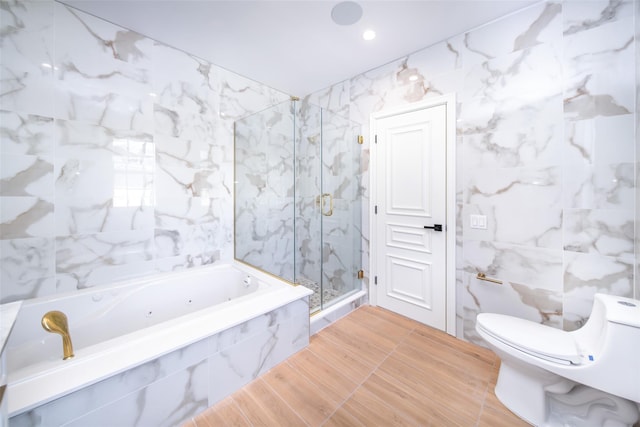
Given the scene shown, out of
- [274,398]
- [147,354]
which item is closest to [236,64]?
[147,354]

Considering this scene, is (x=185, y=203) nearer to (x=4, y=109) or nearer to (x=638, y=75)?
(x=4, y=109)

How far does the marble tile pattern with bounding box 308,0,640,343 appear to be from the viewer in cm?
142

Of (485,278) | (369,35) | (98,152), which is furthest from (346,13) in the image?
(485,278)

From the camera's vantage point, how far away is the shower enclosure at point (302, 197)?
95.3 inches

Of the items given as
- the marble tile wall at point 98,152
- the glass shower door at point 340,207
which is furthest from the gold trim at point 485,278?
the marble tile wall at point 98,152

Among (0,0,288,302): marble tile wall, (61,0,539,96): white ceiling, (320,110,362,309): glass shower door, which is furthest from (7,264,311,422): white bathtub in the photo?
(61,0,539,96): white ceiling

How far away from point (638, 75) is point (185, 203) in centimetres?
331

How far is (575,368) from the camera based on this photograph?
1151 millimetres

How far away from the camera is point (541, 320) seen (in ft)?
5.49

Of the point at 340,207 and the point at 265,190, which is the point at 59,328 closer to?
the point at 265,190

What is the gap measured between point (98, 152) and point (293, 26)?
5.90 ft

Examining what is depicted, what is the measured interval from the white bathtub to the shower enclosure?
0.45 metres

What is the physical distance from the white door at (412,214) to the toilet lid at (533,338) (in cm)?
59

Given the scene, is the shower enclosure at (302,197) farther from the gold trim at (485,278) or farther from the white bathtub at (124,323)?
the gold trim at (485,278)
